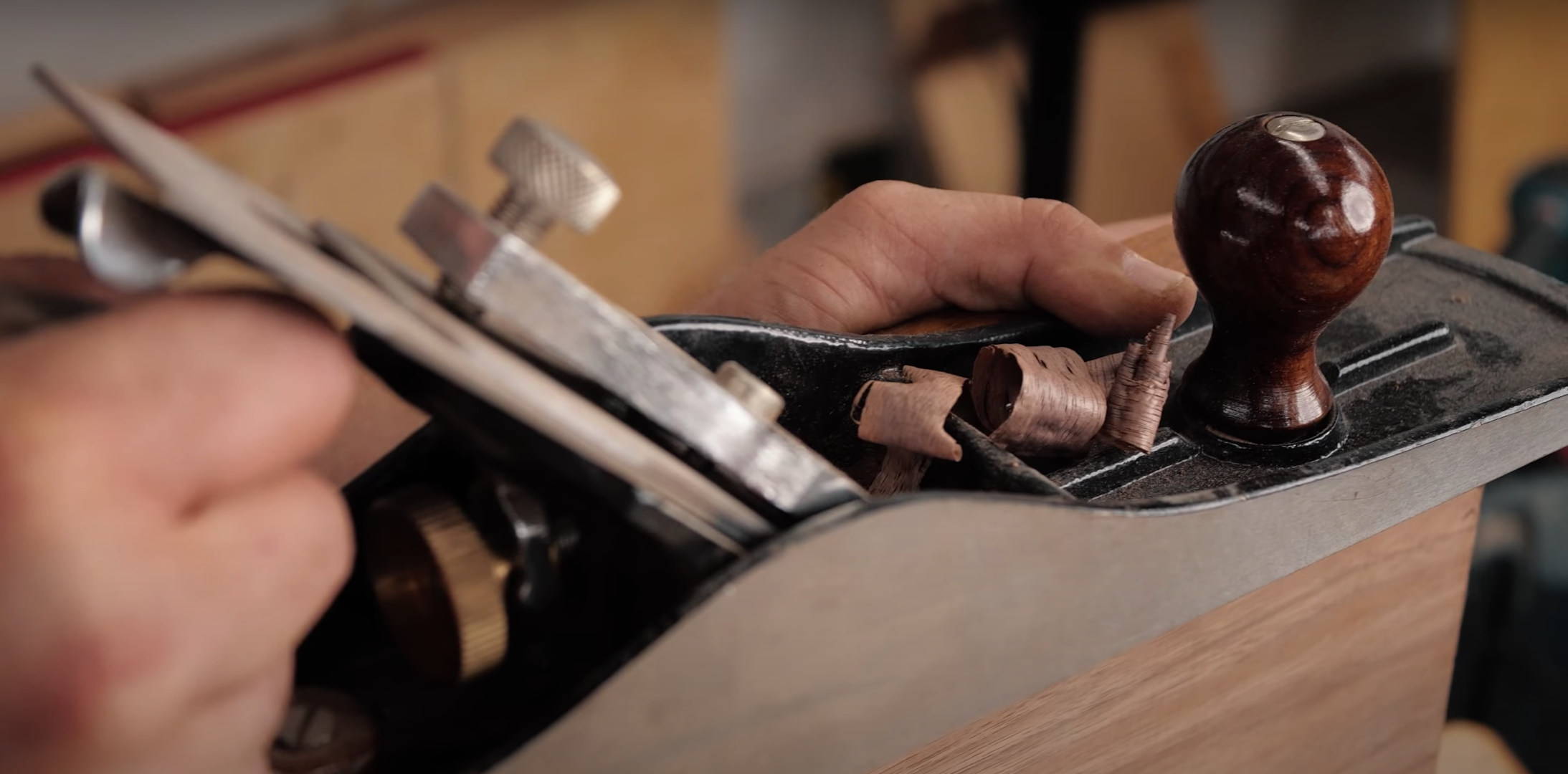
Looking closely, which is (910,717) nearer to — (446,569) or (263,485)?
(446,569)

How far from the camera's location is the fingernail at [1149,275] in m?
1.13

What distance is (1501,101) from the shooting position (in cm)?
321

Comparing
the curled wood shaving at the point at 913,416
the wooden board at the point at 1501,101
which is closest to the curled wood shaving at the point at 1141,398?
the curled wood shaving at the point at 913,416

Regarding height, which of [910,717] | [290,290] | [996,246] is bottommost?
[910,717]

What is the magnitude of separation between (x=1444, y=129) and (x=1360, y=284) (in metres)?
3.48

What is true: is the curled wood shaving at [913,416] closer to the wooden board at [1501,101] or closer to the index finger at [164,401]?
the index finger at [164,401]

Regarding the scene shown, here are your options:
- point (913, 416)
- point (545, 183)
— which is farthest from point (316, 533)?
point (913, 416)

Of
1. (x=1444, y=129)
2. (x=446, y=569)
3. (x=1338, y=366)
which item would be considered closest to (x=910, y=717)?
(x=446, y=569)

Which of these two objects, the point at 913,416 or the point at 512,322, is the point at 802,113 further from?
the point at 512,322

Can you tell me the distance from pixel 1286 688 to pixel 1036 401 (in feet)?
1.14

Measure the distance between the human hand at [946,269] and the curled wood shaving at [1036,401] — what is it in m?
0.11

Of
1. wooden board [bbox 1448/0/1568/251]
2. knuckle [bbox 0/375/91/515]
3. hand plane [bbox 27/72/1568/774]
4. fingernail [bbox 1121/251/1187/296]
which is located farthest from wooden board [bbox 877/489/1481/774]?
wooden board [bbox 1448/0/1568/251]

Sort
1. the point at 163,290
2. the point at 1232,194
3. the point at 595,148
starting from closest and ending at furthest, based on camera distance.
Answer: the point at 163,290 → the point at 1232,194 → the point at 595,148

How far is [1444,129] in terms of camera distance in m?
3.99
